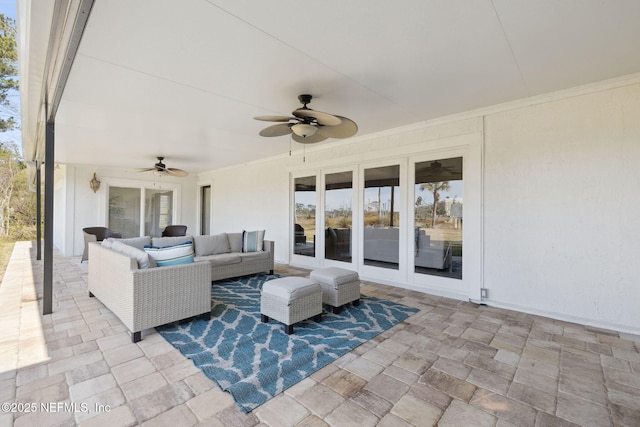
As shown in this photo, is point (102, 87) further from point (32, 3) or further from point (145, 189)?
point (145, 189)

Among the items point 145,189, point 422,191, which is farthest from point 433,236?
point 145,189

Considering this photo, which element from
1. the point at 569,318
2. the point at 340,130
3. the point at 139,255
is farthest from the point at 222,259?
the point at 569,318

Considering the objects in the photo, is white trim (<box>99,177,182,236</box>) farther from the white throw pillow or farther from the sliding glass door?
the white throw pillow

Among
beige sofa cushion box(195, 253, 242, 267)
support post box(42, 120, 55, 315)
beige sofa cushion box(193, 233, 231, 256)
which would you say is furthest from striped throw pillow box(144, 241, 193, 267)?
beige sofa cushion box(193, 233, 231, 256)

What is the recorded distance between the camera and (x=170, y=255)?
3117 millimetres

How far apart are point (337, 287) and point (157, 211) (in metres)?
8.28

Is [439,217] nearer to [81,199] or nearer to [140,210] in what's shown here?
[140,210]

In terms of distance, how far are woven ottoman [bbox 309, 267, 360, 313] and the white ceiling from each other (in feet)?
7.13

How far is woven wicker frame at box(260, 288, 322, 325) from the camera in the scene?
2.89 meters

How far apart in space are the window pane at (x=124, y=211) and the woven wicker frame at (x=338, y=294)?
7906mm

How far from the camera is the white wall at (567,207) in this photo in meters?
2.97

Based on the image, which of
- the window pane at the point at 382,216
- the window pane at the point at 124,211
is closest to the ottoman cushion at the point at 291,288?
the window pane at the point at 382,216

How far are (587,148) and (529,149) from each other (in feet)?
1.72

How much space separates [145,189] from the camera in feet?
29.7
